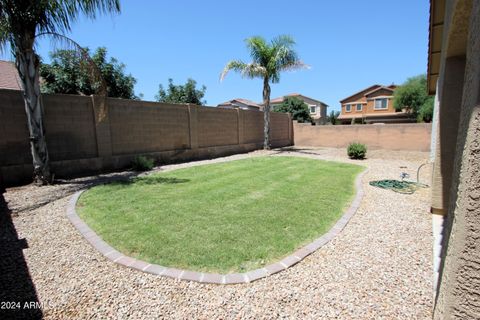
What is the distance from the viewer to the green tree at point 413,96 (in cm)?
3384

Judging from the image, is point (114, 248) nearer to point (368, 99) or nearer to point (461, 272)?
point (461, 272)

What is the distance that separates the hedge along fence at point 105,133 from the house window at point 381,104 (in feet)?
122

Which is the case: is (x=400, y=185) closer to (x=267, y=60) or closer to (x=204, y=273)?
(x=204, y=273)

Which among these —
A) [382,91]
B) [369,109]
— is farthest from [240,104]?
[382,91]

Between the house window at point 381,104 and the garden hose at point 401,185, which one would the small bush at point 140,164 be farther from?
the house window at point 381,104

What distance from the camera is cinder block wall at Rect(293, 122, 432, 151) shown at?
55.9 ft

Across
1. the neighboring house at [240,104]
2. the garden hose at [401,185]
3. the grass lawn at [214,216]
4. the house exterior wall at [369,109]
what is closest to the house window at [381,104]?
the house exterior wall at [369,109]

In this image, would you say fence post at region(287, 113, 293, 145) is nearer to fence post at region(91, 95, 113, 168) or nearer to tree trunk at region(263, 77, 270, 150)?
tree trunk at region(263, 77, 270, 150)

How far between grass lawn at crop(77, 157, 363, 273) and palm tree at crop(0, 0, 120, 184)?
237 centimetres

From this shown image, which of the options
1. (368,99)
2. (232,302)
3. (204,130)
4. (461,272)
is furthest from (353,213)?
(368,99)

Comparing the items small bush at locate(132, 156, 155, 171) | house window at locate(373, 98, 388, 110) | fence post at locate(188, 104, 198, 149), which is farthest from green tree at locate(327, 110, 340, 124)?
small bush at locate(132, 156, 155, 171)

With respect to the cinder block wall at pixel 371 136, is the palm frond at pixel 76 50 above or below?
above

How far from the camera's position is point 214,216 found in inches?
201

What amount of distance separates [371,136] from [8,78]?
24097 mm
